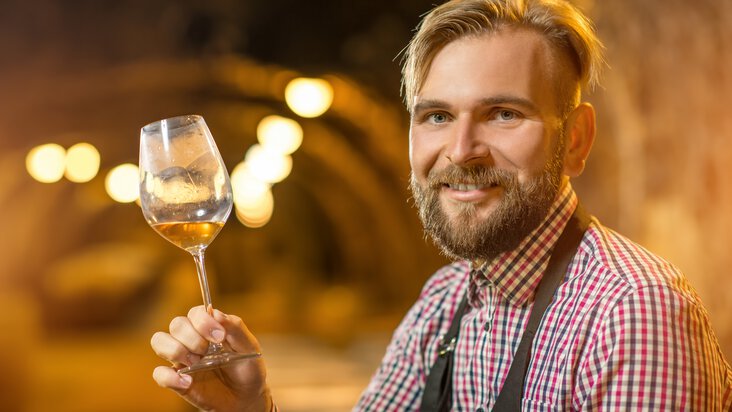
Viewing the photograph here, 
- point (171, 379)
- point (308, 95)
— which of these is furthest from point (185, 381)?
point (308, 95)

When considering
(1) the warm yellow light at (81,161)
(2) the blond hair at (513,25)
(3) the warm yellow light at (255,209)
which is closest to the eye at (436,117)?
(2) the blond hair at (513,25)

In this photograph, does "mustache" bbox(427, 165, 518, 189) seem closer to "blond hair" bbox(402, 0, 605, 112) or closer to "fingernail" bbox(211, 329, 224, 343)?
"blond hair" bbox(402, 0, 605, 112)

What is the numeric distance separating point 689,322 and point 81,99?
7525mm

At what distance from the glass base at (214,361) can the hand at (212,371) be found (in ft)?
0.09

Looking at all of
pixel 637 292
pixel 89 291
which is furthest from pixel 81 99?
pixel 637 292

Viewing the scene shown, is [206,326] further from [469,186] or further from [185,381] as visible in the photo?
[469,186]

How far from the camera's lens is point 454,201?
2.08 metres

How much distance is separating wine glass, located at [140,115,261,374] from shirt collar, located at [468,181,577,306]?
0.66 metres

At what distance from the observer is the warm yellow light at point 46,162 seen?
8203 millimetres

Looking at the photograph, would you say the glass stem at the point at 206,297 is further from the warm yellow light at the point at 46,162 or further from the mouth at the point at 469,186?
the warm yellow light at the point at 46,162

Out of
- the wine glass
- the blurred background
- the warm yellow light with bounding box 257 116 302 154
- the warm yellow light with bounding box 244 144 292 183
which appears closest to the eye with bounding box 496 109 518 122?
the wine glass

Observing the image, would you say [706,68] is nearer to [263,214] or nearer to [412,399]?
[412,399]

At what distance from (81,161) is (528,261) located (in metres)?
9.09

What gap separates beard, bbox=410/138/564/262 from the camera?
202cm
